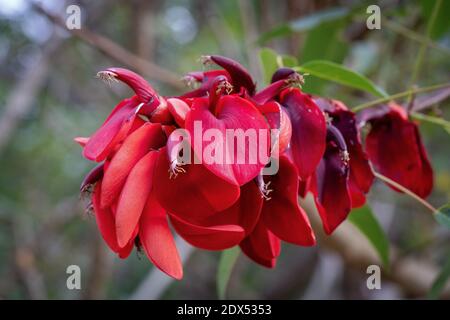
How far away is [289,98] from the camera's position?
1.59 ft

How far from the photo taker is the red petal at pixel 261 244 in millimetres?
489

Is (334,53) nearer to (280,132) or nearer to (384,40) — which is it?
(384,40)

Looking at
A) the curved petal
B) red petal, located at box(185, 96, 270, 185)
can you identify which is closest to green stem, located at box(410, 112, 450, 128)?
the curved petal

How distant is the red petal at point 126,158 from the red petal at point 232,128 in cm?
4

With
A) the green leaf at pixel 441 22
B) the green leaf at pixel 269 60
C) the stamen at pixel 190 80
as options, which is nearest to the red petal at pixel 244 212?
the stamen at pixel 190 80

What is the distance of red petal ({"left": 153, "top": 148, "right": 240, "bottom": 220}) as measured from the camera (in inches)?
16.5

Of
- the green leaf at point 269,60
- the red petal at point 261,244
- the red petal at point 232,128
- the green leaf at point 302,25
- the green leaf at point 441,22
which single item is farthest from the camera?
the green leaf at point 302,25

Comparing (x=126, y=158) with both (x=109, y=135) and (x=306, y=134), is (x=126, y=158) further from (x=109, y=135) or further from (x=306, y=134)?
(x=306, y=134)

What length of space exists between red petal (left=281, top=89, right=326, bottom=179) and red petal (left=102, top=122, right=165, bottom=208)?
11 cm

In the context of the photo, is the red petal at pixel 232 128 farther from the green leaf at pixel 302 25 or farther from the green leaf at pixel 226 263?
the green leaf at pixel 302 25

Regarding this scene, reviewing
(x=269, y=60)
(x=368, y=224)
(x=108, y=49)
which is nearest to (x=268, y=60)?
(x=269, y=60)

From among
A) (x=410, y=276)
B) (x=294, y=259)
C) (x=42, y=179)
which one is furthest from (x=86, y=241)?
(x=410, y=276)

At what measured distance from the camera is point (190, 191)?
16.8 inches

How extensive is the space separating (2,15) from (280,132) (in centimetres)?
171
